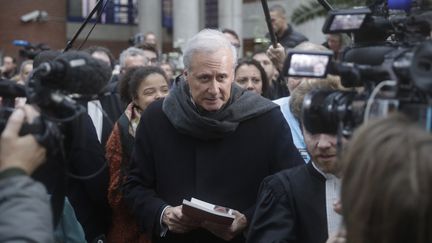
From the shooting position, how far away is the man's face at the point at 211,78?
3738mm

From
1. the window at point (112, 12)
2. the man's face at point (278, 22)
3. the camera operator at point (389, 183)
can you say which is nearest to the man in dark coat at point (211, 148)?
the camera operator at point (389, 183)

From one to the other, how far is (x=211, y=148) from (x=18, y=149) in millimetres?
1770

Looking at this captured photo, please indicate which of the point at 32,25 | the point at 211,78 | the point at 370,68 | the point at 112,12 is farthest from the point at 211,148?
the point at 112,12

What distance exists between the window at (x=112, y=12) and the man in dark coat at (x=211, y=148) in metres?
23.2

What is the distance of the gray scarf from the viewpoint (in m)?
3.69

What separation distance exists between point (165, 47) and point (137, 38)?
18.2 m

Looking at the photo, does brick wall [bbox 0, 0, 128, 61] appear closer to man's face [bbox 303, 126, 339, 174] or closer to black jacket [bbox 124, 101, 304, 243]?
black jacket [bbox 124, 101, 304, 243]

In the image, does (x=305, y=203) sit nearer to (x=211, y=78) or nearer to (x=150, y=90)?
(x=211, y=78)

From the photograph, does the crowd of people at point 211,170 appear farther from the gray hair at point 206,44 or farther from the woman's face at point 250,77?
the woman's face at point 250,77

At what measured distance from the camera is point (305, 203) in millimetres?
2961

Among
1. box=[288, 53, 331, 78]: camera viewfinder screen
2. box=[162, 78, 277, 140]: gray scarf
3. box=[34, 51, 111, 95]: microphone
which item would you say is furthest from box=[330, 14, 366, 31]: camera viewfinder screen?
box=[162, 78, 277, 140]: gray scarf

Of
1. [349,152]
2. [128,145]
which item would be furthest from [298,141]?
[349,152]

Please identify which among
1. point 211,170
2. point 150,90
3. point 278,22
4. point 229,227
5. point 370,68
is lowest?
point 229,227

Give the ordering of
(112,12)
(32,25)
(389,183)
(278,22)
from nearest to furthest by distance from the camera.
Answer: (389,183) < (278,22) < (32,25) < (112,12)
